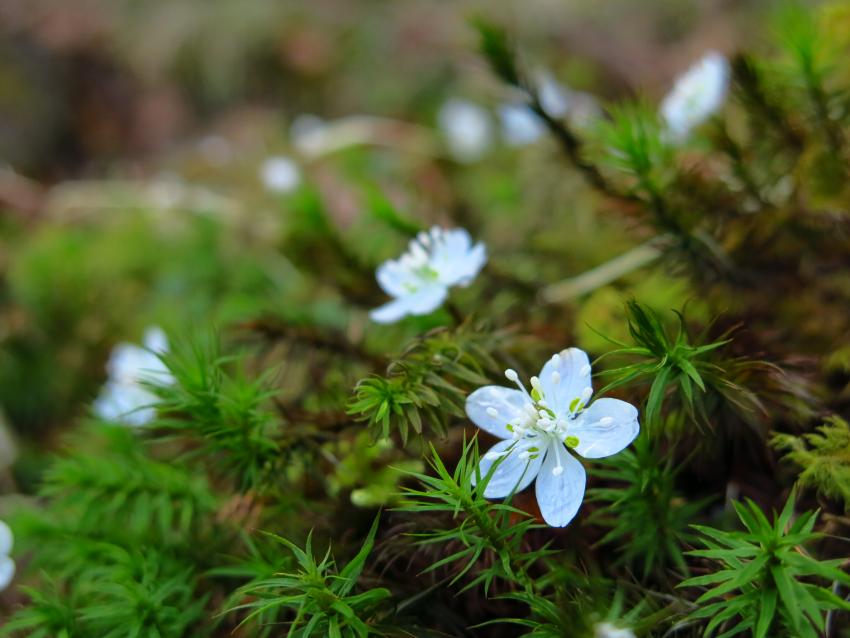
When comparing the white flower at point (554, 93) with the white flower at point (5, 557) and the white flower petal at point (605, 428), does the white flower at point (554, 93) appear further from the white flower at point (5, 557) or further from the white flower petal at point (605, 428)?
the white flower at point (5, 557)

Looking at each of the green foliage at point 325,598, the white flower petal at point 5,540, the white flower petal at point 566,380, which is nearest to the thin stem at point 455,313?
the white flower petal at point 566,380

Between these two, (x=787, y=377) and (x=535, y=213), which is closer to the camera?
(x=787, y=377)

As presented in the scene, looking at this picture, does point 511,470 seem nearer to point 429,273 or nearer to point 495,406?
point 495,406

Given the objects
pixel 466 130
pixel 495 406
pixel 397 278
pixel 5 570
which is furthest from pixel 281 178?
pixel 495 406

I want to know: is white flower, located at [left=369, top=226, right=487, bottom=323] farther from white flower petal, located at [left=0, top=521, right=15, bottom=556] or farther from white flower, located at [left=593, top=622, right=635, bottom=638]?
white flower petal, located at [left=0, top=521, right=15, bottom=556]

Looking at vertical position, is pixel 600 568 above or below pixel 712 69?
below

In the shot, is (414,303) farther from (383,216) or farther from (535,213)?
(535,213)

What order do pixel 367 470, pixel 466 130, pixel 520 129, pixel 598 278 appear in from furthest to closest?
pixel 466 130 < pixel 520 129 < pixel 598 278 < pixel 367 470

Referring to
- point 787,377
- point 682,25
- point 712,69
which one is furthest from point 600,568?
point 682,25
